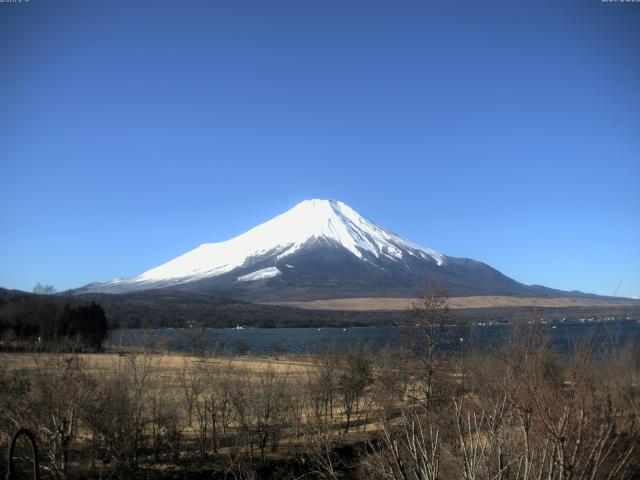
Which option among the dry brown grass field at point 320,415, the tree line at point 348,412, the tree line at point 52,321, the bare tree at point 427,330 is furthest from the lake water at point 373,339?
the tree line at point 52,321

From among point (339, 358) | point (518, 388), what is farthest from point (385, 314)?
point (518, 388)

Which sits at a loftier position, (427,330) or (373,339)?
(427,330)

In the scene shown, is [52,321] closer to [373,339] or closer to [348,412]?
[373,339]

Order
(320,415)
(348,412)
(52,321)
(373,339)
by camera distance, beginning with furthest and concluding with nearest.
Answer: (373,339) → (52,321) → (348,412) → (320,415)

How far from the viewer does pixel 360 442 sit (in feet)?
75.5

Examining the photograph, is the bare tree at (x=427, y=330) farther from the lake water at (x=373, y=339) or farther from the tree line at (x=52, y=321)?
the tree line at (x=52, y=321)

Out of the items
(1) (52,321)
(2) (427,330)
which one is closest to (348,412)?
(2) (427,330)

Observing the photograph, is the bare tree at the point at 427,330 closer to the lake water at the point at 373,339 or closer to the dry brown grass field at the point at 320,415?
the dry brown grass field at the point at 320,415

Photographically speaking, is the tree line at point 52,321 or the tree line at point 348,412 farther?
the tree line at point 52,321

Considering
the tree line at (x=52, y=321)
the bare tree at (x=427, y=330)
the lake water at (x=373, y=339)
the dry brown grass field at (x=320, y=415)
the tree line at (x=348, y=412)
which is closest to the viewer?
the tree line at (x=348, y=412)

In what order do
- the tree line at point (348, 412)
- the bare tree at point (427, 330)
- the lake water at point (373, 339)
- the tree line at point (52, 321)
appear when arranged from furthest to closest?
the tree line at point (52, 321) < the bare tree at point (427, 330) < the lake water at point (373, 339) < the tree line at point (348, 412)

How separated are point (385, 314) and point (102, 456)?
569ft

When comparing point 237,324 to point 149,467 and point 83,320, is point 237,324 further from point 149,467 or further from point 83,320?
point 149,467

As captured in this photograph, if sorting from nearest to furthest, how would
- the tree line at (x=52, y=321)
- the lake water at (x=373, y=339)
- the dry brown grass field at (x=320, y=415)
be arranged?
the dry brown grass field at (x=320, y=415)
the lake water at (x=373, y=339)
the tree line at (x=52, y=321)
